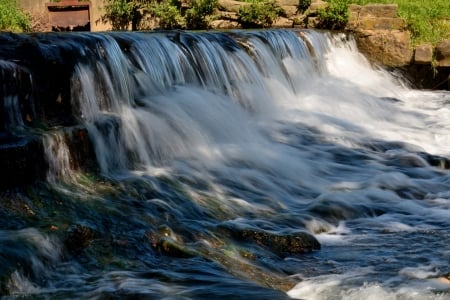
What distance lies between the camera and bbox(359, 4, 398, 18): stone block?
1371cm

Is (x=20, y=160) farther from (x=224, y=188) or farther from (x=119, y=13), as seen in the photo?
(x=119, y=13)

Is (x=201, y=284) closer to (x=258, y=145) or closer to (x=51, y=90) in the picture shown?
(x=51, y=90)

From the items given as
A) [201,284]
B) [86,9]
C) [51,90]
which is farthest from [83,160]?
[86,9]

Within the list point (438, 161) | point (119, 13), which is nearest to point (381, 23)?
point (119, 13)

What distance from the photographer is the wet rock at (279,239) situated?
4.77 meters

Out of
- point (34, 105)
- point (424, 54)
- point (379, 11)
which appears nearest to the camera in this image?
point (34, 105)

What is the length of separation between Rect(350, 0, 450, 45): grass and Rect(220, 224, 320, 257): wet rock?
374 inches

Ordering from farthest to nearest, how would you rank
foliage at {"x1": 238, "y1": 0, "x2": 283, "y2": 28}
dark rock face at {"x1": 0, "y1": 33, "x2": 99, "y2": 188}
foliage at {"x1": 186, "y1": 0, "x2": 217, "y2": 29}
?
foliage at {"x1": 186, "y1": 0, "x2": 217, "y2": 29} → foliage at {"x1": 238, "y1": 0, "x2": 283, "y2": 28} → dark rock face at {"x1": 0, "y1": 33, "x2": 99, "y2": 188}

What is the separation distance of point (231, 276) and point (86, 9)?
45.5ft

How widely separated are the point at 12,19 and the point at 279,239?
11.1m

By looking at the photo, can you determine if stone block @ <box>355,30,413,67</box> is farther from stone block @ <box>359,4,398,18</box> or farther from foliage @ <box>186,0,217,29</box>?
foliage @ <box>186,0,217,29</box>

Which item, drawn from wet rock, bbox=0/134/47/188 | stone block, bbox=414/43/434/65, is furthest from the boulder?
wet rock, bbox=0/134/47/188

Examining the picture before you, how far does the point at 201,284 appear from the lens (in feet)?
12.9

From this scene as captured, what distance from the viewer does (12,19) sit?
47.0 feet
